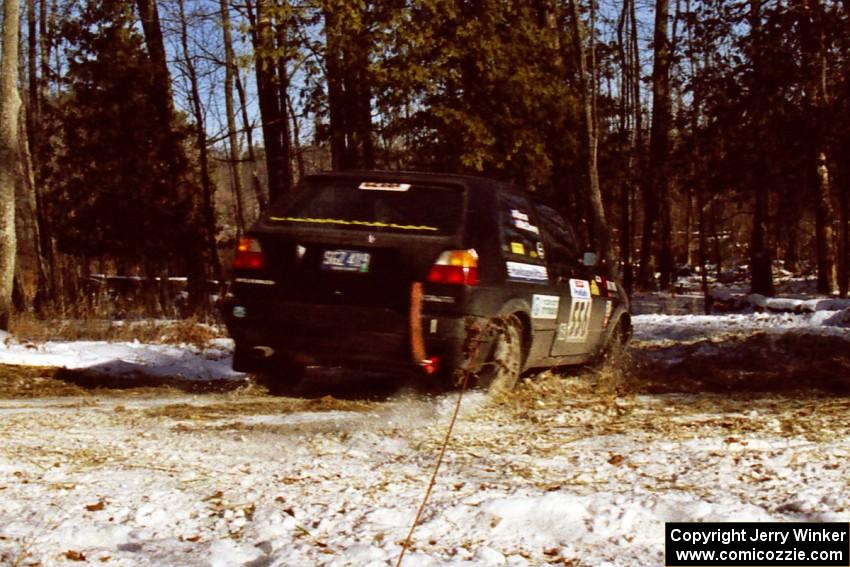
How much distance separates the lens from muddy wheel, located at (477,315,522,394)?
7.28 meters

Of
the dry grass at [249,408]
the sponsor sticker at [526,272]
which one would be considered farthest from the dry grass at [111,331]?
the sponsor sticker at [526,272]

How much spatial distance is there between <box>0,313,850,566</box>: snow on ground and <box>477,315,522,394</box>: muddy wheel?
0.16 metres

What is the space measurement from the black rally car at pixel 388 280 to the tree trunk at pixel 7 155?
7.09 meters

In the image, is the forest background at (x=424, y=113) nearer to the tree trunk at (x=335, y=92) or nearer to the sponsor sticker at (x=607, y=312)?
the tree trunk at (x=335, y=92)

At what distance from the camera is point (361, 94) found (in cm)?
2217

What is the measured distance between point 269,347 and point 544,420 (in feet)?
6.93

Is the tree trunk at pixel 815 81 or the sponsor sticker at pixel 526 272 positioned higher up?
the tree trunk at pixel 815 81

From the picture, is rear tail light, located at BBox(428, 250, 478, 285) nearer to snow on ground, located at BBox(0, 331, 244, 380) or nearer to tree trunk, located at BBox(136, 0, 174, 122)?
snow on ground, located at BBox(0, 331, 244, 380)

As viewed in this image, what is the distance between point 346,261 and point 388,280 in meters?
0.35

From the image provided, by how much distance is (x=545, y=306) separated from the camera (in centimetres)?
805

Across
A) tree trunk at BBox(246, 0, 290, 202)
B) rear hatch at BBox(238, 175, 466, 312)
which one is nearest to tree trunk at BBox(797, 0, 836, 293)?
tree trunk at BBox(246, 0, 290, 202)

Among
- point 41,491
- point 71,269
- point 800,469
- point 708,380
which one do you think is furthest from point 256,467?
point 71,269

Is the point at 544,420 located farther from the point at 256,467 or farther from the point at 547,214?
the point at 547,214

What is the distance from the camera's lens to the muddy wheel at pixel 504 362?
728 centimetres
